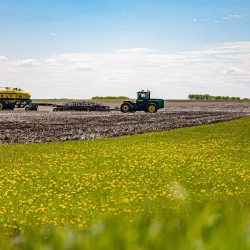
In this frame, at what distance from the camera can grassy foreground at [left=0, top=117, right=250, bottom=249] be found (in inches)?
108

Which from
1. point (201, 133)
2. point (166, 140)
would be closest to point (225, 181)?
point (166, 140)

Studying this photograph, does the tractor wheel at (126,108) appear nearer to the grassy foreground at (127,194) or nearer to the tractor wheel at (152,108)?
the tractor wheel at (152,108)

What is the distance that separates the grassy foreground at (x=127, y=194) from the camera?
9.02ft

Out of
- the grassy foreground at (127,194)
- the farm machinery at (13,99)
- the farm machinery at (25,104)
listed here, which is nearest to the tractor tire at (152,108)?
the farm machinery at (25,104)

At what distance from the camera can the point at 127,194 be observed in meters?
17.1

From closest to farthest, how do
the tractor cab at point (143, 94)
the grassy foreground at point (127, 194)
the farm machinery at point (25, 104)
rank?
the grassy foreground at point (127, 194)
the tractor cab at point (143, 94)
the farm machinery at point (25, 104)

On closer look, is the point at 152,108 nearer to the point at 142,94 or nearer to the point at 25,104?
the point at 142,94

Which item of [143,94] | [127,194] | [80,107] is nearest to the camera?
[127,194]

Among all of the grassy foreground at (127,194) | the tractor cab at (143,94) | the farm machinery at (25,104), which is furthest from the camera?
the farm machinery at (25,104)

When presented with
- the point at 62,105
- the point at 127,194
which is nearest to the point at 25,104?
the point at 62,105

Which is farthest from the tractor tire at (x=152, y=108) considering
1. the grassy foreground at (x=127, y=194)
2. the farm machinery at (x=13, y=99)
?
the grassy foreground at (x=127, y=194)

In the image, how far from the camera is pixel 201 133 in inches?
1658

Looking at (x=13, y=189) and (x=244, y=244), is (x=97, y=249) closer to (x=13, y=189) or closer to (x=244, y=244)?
(x=244, y=244)

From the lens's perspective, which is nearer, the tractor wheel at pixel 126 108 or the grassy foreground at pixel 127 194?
the grassy foreground at pixel 127 194
